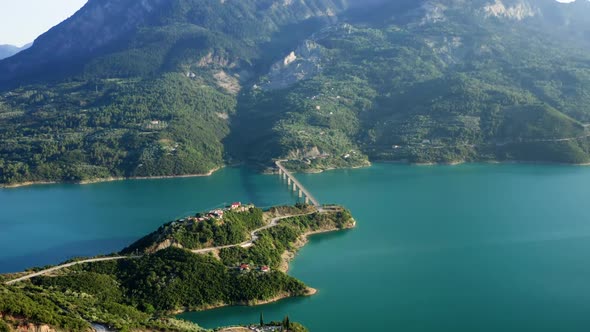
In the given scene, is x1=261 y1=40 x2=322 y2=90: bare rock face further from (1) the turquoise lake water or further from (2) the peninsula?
(2) the peninsula

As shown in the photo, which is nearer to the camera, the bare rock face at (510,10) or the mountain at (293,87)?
the mountain at (293,87)

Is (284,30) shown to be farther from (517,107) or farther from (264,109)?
(517,107)

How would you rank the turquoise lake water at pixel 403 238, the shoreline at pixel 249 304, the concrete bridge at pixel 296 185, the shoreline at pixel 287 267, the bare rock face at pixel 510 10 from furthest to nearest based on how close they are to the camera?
the bare rock face at pixel 510 10, the concrete bridge at pixel 296 185, the shoreline at pixel 287 267, the shoreline at pixel 249 304, the turquoise lake water at pixel 403 238

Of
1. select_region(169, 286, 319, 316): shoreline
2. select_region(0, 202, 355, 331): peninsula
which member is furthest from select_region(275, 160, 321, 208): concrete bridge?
select_region(169, 286, 319, 316): shoreline

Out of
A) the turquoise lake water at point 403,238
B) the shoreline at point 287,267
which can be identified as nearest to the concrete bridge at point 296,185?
the turquoise lake water at point 403,238

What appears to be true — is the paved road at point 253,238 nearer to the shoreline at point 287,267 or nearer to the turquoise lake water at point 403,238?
the shoreline at point 287,267
